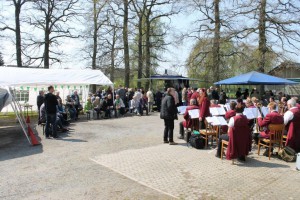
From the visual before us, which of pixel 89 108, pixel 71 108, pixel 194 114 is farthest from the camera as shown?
pixel 89 108

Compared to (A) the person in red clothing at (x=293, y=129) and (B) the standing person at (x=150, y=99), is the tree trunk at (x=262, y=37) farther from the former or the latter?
(A) the person in red clothing at (x=293, y=129)

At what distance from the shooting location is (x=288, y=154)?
7152mm

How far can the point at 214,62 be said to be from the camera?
23812 mm

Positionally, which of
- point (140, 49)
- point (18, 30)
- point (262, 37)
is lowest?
point (262, 37)

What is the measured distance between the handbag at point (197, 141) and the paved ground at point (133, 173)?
0.28 m

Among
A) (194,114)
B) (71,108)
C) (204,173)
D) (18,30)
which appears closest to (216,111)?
(194,114)

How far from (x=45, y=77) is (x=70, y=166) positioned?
29.4 ft

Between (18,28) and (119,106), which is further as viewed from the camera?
(18,28)

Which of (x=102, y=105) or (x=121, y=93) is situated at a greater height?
(x=121, y=93)

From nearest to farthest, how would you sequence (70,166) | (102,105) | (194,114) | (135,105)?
1. (70,166)
2. (194,114)
3. (102,105)
4. (135,105)

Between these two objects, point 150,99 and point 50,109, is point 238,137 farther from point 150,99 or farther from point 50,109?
point 150,99

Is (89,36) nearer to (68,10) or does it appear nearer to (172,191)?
(68,10)

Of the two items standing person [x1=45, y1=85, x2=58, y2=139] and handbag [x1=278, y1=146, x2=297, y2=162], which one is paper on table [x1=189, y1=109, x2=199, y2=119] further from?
standing person [x1=45, y1=85, x2=58, y2=139]

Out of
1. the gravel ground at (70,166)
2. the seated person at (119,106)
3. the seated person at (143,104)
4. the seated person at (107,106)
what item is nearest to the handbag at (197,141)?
the gravel ground at (70,166)
